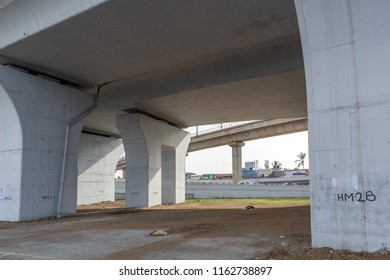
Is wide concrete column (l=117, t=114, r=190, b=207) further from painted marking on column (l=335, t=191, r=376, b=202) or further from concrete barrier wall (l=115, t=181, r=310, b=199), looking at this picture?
painted marking on column (l=335, t=191, r=376, b=202)

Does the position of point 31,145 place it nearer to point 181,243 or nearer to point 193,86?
point 193,86

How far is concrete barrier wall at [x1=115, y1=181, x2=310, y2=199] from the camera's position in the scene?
46134 mm

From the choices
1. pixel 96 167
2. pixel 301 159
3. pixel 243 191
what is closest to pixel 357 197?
pixel 96 167

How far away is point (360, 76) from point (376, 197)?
10.4ft

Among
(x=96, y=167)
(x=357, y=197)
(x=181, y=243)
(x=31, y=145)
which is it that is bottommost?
(x=181, y=243)

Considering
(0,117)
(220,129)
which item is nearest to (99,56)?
Answer: (0,117)

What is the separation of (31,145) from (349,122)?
59.0 feet

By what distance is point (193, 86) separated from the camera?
2534 centimetres

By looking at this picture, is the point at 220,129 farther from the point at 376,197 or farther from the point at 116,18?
the point at 376,197

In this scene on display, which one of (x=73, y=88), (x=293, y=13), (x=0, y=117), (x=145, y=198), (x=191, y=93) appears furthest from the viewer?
(x=145, y=198)

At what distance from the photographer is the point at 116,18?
15.9m

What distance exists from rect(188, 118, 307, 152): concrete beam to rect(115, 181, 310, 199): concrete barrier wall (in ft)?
30.3

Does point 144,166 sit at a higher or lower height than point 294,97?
lower

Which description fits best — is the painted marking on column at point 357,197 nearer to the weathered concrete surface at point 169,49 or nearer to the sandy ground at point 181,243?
the sandy ground at point 181,243
